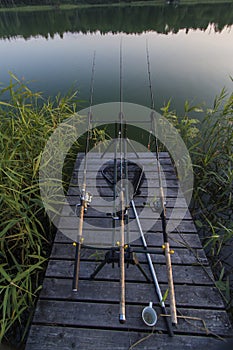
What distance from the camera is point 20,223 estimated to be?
1.92 metres

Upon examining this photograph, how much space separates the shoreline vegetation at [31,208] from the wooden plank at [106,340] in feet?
0.84

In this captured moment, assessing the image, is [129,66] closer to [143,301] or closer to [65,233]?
[65,233]

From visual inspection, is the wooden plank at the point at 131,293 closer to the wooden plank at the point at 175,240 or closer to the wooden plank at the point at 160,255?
the wooden plank at the point at 160,255

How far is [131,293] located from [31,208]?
1.40 m

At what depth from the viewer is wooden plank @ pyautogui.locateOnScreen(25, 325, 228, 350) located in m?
1.36

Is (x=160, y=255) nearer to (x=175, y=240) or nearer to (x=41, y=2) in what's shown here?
(x=175, y=240)

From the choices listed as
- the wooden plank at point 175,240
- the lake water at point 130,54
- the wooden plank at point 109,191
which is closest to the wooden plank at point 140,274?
the wooden plank at point 175,240

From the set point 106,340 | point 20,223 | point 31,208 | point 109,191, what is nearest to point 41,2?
point 109,191

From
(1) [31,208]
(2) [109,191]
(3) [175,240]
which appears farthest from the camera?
(2) [109,191]

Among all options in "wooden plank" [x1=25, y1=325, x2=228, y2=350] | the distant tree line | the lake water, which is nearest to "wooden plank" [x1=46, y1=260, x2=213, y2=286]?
"wooden plank" [x1=25, y1=325, x2=228, y2=350]

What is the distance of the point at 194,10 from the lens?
17250 mm

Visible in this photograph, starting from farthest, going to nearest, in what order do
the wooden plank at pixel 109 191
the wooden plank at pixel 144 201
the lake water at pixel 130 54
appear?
the lake water at pixel 130 54
the wooden plank at pixel 109 191
the wooden plank at pixel 144 201

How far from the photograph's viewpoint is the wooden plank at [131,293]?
1.56 meters

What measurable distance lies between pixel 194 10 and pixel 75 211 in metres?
22.2
